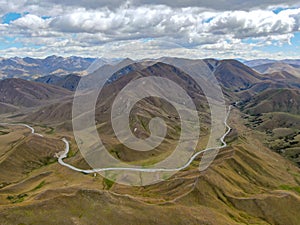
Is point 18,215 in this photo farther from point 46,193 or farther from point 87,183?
point 87,183

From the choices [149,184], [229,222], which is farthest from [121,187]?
[229,222]

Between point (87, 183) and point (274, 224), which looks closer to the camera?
point (274, 224)

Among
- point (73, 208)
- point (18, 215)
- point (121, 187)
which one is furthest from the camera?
point (121, 187)

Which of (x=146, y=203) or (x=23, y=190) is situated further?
(x=23, y=190)

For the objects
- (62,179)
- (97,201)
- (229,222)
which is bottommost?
(62,179)

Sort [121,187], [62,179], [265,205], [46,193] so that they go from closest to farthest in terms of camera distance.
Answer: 1. [46,193]
2. [265,205]
3. [121,187]
4. [62,179]

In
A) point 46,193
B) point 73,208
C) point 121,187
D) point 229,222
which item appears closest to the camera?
point 73,208

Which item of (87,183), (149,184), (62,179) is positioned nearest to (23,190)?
(62,179)

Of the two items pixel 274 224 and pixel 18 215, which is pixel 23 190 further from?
pixel 274 224

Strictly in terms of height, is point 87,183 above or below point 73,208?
below
